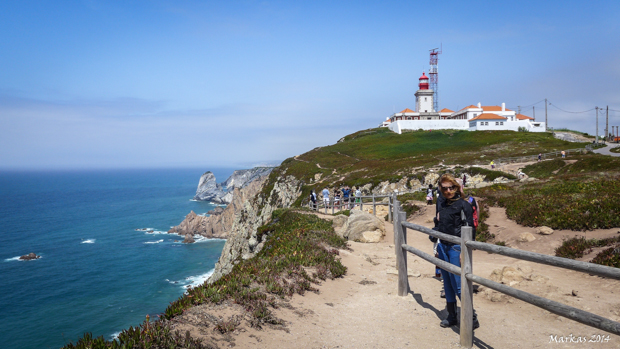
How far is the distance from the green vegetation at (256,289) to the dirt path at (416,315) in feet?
0.98

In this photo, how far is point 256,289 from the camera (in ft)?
22.9

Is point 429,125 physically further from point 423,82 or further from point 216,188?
point 216,188

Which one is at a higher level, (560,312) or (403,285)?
(560,312)

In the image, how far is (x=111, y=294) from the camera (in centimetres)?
4759

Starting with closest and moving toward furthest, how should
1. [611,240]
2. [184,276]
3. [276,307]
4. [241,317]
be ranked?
[241,317] < [276,307] < [611,240] < [184,276]

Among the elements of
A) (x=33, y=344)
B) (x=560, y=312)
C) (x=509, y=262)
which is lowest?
(x=33, y=344)

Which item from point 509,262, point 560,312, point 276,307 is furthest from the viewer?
point 509,262

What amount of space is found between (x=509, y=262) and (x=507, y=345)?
6599 millimetres

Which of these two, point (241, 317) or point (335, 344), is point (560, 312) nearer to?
point (335, 344)

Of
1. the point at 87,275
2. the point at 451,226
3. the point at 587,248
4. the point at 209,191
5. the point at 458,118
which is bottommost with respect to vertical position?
the point at 87,275

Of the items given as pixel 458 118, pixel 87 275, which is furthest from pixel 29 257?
pixel 458 118

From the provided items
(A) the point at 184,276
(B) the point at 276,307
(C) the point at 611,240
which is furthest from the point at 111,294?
(C) the point at 611,240

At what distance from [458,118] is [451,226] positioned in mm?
117232

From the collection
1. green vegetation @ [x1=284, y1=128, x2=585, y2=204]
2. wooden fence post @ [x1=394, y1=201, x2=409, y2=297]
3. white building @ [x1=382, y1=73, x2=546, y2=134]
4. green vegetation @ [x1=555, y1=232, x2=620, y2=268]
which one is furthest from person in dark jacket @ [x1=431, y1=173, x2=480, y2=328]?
white building @ [x1=382, y1=73, x2=546, y2=134]
